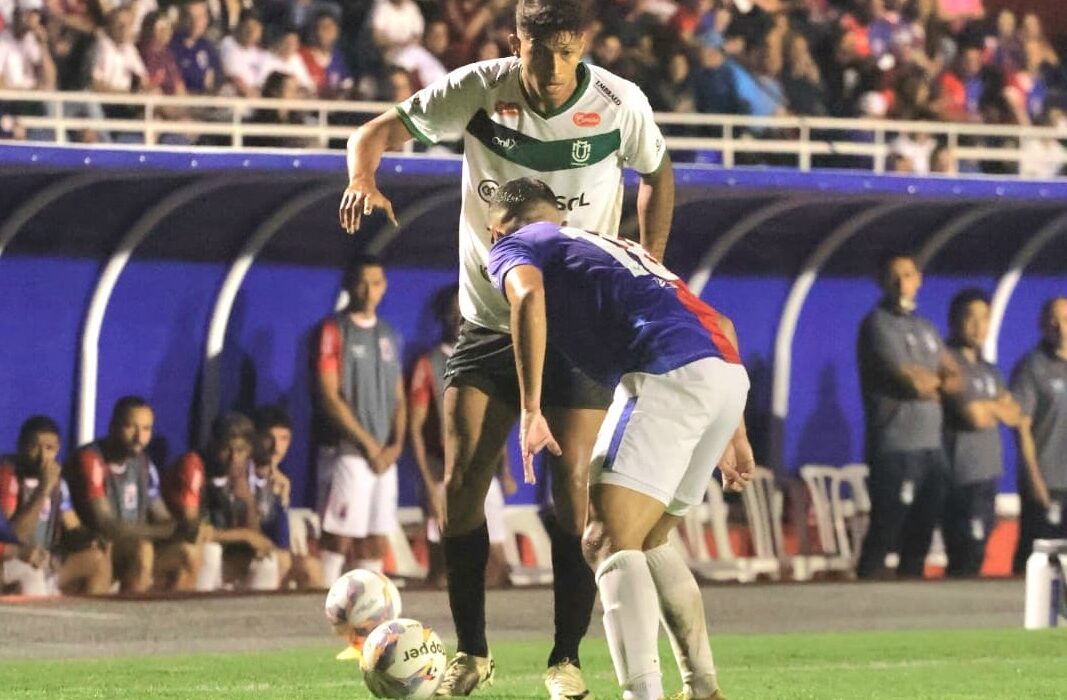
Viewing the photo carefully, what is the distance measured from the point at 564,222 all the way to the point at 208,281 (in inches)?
266

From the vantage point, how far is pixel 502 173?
25.7 ft

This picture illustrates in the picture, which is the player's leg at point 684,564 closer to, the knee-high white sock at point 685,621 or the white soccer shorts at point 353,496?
the knee-high white sock at point 685,621

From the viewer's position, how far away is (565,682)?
24.7 feet

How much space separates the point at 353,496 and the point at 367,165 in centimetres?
670

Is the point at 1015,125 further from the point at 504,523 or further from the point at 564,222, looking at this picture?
the point at 564,222

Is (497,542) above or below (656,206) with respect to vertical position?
below

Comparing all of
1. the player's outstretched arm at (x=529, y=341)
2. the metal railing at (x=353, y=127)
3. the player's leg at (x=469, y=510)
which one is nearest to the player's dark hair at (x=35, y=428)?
the metal railing at (x=353, y=127)

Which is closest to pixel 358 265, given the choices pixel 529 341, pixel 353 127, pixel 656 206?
pixel 353 127

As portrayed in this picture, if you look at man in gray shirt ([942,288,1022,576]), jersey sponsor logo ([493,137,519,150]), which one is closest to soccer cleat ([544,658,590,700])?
jersey sponsor logo ([493,137,519,150])

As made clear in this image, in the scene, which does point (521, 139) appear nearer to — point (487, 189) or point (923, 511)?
point (487, 189)

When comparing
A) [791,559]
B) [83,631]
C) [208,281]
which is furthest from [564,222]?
[791,559]

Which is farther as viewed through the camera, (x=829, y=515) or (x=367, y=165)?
(x=829, y=515)

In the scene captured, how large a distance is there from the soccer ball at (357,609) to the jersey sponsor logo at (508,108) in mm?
2006

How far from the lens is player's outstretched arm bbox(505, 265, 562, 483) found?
6539mm
